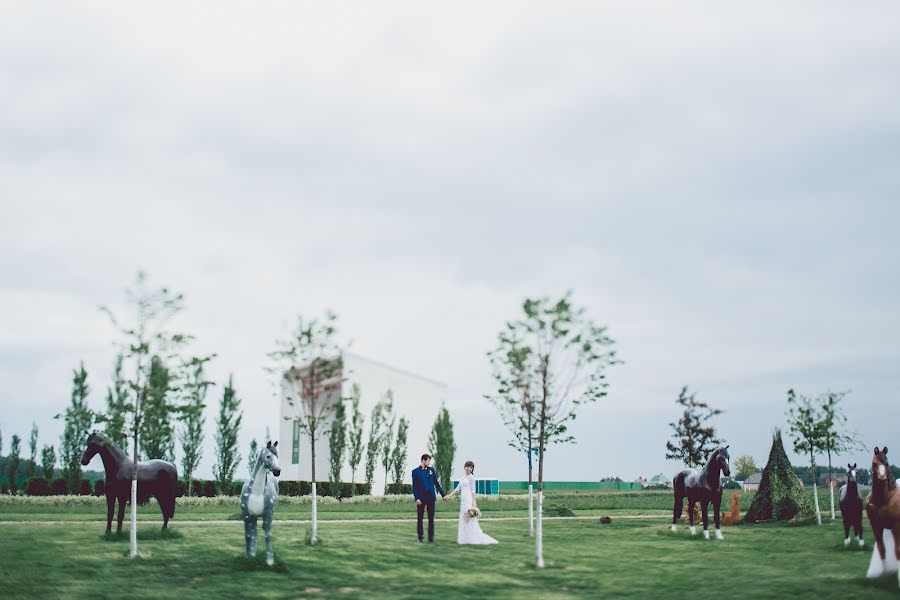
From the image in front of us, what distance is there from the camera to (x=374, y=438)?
57688 mm

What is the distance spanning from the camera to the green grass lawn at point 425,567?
1337 cm

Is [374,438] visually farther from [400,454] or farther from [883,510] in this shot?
[883,510]

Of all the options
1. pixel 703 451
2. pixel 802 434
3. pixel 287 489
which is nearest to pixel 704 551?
pixel 802 434

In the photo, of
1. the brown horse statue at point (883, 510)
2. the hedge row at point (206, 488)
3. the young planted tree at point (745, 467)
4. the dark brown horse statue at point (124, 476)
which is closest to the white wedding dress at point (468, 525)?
the dark brown horse statue at point (124, 476)

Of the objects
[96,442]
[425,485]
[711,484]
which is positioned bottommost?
[711,484]

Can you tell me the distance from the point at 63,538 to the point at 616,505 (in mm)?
33450

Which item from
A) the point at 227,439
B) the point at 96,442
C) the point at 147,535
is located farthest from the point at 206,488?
the point at 96,442

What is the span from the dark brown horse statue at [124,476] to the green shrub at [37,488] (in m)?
28.4

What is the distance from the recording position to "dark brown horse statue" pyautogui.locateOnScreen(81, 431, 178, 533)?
818 inches

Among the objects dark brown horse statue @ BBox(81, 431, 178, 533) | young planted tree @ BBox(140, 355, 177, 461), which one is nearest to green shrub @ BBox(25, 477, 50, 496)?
dark brown horse statue @ BBox(81, 431, 178, 533)

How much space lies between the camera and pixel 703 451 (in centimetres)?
4356

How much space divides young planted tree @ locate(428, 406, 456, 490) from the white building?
2.45m

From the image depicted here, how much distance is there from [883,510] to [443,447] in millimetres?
47523

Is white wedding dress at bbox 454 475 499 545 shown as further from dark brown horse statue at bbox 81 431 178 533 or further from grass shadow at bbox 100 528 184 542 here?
dark brown horse statue at bbox 81 431 178 533
